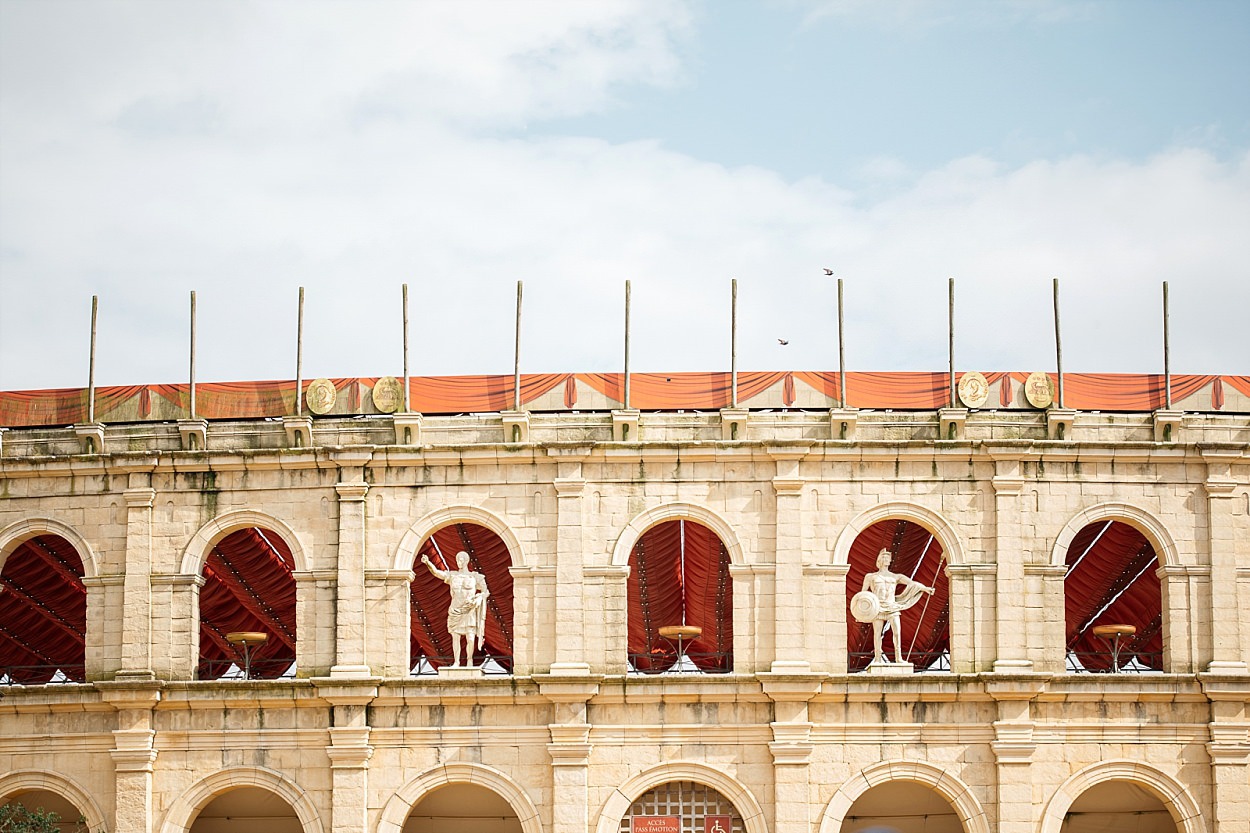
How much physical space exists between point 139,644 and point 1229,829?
25.3m

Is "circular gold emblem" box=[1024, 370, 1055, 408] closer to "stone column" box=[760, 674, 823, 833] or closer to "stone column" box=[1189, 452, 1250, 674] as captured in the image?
"stone column" box=[1189, 452, 1250, 674]

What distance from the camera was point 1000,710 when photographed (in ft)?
136

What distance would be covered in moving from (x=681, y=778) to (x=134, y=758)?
1256 centimetres

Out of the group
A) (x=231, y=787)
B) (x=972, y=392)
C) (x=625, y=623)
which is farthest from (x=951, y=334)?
(x=231, y=787)

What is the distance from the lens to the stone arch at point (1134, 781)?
136 feet

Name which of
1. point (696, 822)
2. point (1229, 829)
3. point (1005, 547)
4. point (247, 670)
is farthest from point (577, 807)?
point (1229, 829)

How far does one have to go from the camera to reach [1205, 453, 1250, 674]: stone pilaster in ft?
138

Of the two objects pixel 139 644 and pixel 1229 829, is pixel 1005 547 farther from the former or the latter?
pixel 139 644

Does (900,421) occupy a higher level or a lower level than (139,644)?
higher

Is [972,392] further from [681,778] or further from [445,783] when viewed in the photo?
[445,783]

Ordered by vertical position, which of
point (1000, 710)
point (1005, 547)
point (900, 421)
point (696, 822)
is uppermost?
point (900, 421)

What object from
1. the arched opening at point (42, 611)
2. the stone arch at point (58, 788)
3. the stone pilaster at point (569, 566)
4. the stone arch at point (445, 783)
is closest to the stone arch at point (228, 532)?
the arched opening at point (42, 611)

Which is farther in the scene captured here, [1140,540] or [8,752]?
[1140,540]

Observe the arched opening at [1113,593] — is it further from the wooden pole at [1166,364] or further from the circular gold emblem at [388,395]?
the circular gold emblem at [388,395]
